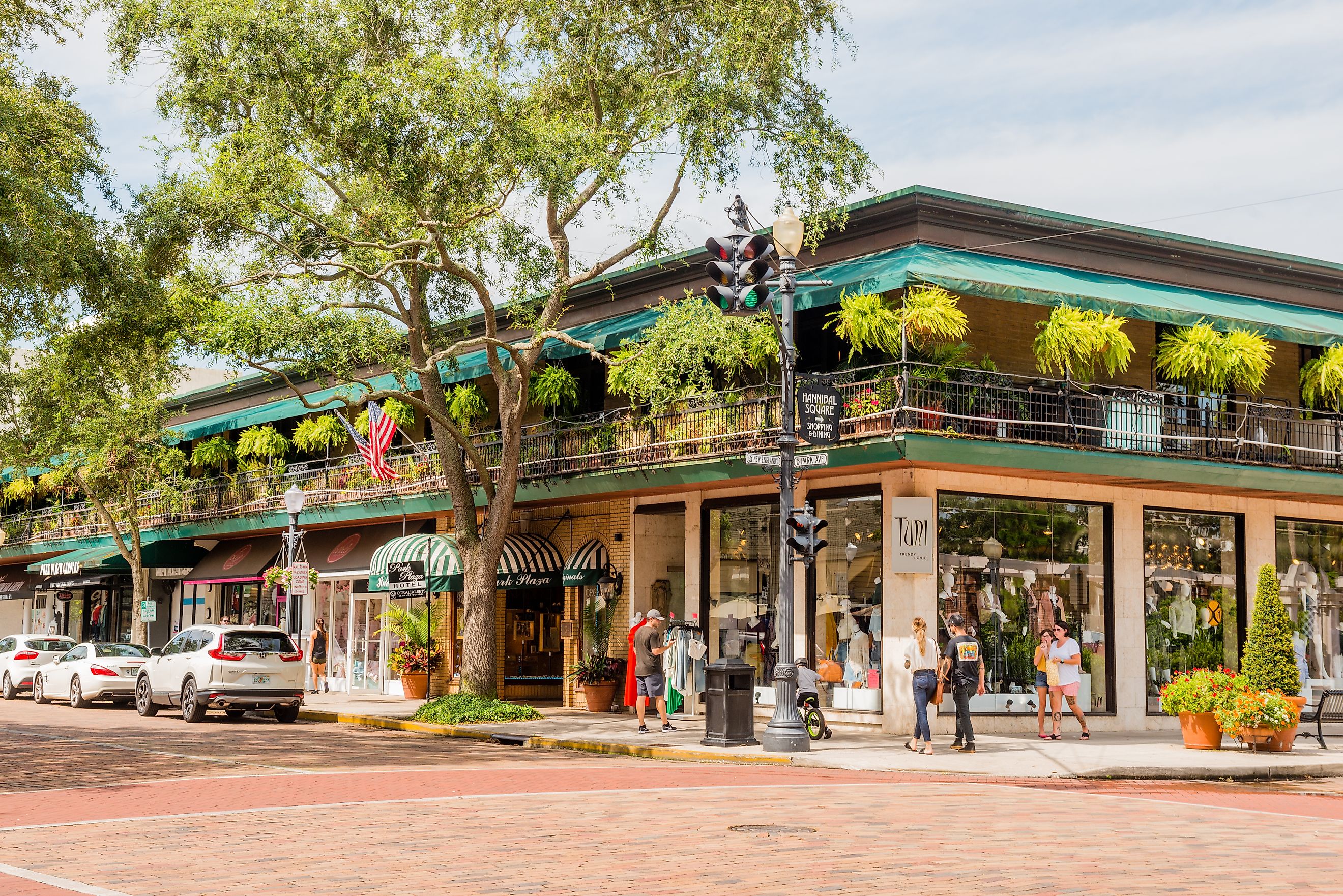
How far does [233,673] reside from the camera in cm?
2408

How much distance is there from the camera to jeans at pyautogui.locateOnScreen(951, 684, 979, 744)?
1833 cm

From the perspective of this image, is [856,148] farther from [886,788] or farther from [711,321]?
[886,788]

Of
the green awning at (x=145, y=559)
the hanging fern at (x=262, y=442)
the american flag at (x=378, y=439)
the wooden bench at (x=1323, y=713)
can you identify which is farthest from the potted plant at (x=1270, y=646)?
the green awning at (x=145, y=559)

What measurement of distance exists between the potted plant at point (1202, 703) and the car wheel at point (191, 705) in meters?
16.5

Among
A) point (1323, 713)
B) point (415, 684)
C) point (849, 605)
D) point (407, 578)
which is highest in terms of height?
point (407, 578)

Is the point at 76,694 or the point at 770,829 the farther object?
the point at 76,694

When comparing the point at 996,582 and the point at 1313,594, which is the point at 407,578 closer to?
the point at 996,582

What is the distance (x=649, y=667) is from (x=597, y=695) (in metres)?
5.40

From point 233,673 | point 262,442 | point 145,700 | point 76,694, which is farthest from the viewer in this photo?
point 262,442

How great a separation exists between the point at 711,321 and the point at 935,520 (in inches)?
193

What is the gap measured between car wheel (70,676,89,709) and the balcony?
8.36 metres

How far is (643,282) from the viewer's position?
26.9 metres

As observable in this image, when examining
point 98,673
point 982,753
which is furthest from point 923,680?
point 98,673

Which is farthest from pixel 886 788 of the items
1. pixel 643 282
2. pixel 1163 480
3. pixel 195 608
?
pixel 195 608
